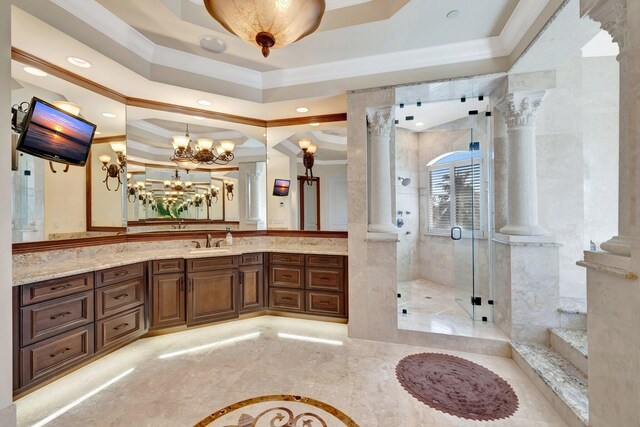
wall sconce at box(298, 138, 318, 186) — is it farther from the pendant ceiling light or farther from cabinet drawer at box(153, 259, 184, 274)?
the pendant ceiling light

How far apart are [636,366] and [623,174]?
927 mm

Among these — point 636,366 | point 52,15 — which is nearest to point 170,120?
point 52,15

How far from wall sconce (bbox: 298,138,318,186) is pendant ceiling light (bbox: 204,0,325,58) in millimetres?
2067

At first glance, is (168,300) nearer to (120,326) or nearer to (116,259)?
(120,326)

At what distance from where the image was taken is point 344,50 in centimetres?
271

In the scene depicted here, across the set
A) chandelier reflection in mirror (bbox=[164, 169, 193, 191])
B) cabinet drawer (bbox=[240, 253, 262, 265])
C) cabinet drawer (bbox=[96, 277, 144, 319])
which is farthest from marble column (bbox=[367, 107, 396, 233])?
cabinet drawer (bbox=[96, 277, 144, 319])

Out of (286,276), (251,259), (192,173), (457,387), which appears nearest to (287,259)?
(286,276)

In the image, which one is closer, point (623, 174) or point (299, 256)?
point (623, 174)

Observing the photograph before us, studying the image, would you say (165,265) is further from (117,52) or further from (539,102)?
(539,102)

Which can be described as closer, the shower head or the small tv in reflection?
the small tv in reflection

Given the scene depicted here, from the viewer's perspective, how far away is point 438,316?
3125 millimetres

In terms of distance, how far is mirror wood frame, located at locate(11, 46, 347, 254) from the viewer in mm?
2225

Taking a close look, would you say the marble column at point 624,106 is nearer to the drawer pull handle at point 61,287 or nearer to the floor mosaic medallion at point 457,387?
the floor mosaic medallion at point 457,387

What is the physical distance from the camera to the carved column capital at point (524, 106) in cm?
253
